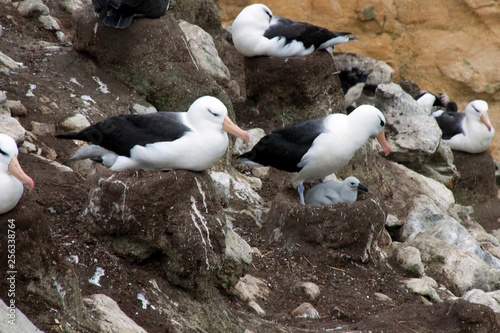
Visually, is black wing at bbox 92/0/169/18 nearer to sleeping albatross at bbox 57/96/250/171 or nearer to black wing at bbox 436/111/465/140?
sleeping albatross at bbox 57/96/250/171

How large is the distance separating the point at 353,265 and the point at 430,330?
1.57m

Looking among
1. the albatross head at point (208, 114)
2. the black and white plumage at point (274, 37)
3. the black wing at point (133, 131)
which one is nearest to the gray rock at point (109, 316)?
the black wing at point (133, 131)

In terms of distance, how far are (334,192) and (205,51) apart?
4071mm

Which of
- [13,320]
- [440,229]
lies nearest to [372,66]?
[440,229]

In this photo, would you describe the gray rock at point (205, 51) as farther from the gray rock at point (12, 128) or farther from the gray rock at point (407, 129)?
the gray rock at point (12, 128)

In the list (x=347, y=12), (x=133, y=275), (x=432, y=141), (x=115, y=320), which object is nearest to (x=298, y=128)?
(x=133, y=275)

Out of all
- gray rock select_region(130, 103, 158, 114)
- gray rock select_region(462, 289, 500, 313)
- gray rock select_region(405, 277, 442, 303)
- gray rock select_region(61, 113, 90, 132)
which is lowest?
gray rock select_region(462, 289, 500, 313)

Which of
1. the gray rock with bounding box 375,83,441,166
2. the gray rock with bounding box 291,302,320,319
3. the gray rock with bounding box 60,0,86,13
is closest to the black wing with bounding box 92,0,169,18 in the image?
the gray rock with bounding box 60,0,86,13

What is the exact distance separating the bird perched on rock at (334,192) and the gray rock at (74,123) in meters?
2.59

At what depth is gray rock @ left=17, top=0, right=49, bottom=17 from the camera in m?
9.34

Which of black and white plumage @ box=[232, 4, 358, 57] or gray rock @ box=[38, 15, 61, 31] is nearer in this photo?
black and white plumage @ box=[232, 4, 358, 57]

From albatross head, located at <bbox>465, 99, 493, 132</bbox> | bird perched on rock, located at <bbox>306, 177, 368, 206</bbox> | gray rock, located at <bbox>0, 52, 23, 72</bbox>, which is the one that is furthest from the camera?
albatross head, located at <bbox>465, 99, 493, 132</bbox>

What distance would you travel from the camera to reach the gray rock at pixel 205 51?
1010 centimetres

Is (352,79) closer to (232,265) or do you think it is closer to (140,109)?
(140,109)
